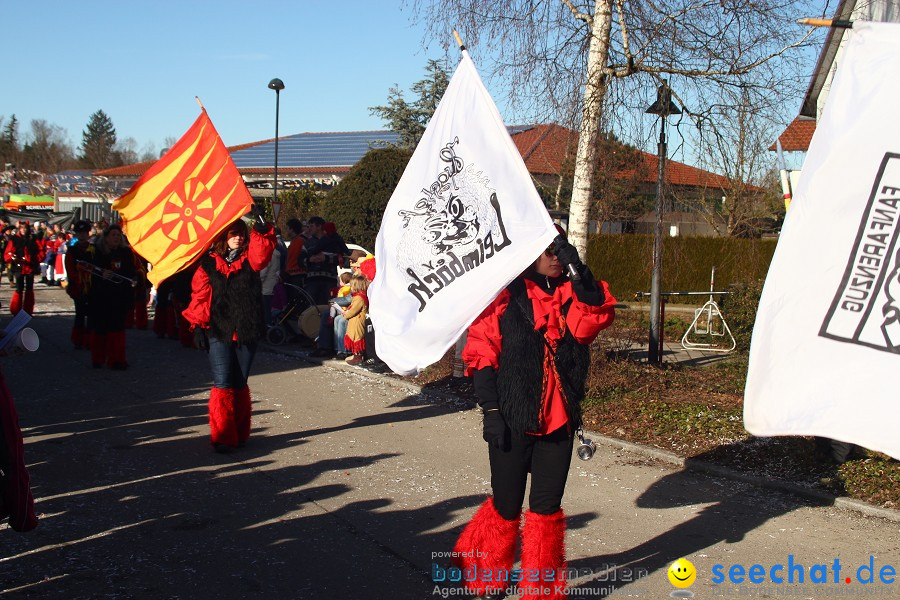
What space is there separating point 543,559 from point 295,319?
10.6 metres

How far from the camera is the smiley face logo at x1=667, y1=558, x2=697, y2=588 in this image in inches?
189

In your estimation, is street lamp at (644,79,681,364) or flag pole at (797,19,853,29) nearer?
flag pole at (797,19,853,29)

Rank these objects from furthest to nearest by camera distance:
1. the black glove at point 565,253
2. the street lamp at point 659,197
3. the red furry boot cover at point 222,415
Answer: the street lamp at point 659,197
the red furry boot cover at point 222,415
the black glove at point 565,253

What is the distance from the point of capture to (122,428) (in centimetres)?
846

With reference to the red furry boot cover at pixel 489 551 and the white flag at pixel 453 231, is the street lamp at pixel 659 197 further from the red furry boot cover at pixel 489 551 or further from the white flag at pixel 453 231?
the red furry boot cover at pixel 489 551

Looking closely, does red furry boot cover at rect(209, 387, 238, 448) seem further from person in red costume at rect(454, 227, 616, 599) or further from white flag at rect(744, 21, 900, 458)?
white flag at rect(744, 21, 900, 458)

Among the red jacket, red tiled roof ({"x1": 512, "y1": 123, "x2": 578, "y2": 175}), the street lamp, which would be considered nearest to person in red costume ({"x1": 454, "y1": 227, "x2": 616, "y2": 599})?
the red jacket

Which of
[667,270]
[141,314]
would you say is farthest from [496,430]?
[667,270]

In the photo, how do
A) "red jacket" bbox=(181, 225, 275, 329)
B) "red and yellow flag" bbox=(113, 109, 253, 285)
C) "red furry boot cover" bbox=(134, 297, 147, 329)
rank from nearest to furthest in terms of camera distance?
"red and yellow flag" bbox=(113, 109, 253, 285)
"red jacket" bbox=(181, 225, 275, 329)
"red furry boot cover" bbox=(134, 297, 147, 329)

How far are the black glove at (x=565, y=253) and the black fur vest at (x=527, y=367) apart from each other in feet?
0.93

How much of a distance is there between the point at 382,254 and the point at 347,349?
7657mm

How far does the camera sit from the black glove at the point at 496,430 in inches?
167

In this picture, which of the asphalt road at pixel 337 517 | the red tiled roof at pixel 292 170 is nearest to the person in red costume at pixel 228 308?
the asphalt road at pixel 337 517

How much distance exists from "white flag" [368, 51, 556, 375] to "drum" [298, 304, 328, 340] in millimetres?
8714
